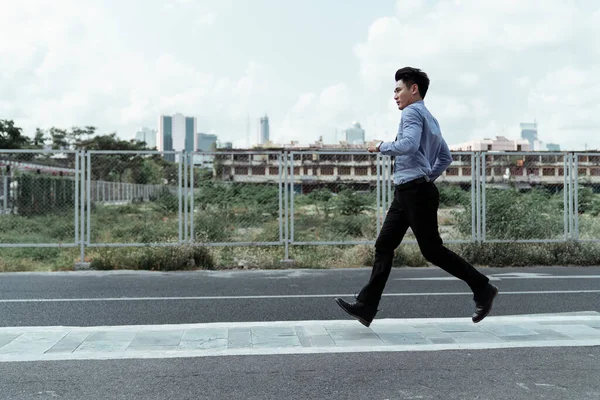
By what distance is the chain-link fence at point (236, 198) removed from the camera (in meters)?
12.5

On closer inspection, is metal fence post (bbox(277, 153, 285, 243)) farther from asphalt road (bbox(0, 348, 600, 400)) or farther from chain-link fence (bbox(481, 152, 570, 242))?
asphalt road (bbox(0, 348, 600, 400))

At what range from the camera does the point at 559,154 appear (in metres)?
13.2

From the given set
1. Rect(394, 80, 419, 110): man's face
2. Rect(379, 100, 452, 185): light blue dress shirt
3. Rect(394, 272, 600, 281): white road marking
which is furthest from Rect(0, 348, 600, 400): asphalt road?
Rect(394, 272, 600, 281): white road marking

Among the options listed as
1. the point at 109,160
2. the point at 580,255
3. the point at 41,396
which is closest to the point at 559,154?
the point at 580,255

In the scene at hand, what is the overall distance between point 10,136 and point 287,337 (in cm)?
7759

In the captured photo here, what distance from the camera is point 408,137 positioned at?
5273mm

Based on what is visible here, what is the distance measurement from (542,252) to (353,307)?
811cm

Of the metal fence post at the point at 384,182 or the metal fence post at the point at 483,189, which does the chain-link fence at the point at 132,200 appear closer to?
the metal fence post at the point at 384,182

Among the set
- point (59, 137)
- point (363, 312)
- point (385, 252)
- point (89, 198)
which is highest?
point (59, 137)

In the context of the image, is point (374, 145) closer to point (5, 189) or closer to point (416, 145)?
point (416, 145)

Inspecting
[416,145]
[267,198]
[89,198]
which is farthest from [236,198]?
[416,145]

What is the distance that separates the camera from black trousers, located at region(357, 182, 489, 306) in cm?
534

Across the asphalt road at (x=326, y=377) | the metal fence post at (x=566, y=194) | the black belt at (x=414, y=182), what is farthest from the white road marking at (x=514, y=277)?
the asphalt road at (x=326, y=377)

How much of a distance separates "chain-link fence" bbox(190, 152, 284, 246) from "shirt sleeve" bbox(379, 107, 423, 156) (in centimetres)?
715
